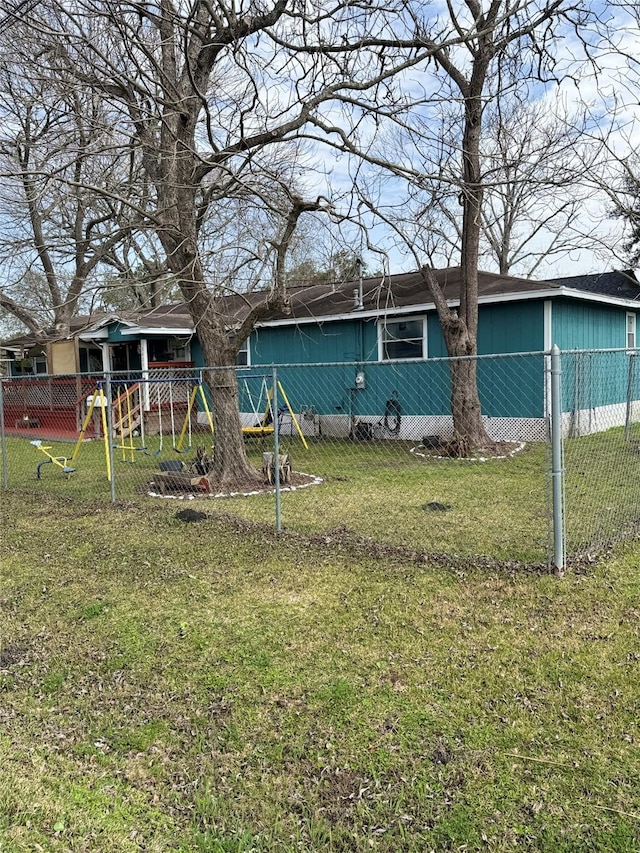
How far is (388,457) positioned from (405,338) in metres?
3.30

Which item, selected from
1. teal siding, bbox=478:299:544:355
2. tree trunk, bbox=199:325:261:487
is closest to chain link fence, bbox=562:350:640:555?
teal siding, bbox=478:299:544:355

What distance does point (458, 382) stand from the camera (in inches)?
416

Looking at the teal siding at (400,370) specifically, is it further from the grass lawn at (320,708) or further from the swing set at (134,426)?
the grass lawn at (320,708)

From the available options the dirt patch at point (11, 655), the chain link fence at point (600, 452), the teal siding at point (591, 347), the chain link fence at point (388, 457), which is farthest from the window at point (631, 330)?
the dirt patch at point (11, 655)

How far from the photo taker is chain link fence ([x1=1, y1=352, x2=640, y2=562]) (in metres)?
5.79

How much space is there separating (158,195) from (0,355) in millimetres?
20383

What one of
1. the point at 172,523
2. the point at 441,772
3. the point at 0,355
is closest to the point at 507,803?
the point at 441,772

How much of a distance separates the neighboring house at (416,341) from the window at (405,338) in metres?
0.02

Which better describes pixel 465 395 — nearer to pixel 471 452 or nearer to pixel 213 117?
pixel 471 452

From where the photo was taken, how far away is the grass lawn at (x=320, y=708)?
7.00 ft

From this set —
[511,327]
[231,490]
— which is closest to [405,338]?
[511,327]

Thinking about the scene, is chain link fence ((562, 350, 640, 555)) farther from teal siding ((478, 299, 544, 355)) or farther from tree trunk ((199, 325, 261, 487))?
tree trunk ((199, 325, 261, 487))

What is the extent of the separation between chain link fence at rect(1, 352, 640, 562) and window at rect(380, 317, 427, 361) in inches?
13.0

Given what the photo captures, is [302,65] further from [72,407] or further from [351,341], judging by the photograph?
[72,407]
